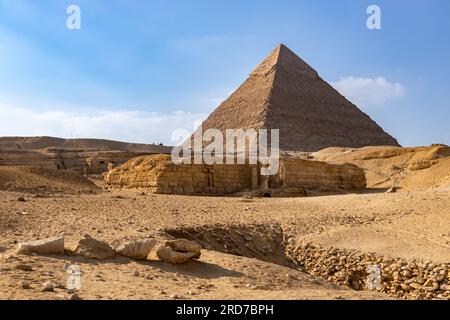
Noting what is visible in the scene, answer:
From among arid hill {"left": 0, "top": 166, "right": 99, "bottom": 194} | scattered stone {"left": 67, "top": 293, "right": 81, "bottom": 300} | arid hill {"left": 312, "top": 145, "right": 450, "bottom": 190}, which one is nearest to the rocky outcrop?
arid hill {"left": 312, "top": 145, "right": 450, "bottom": 190}

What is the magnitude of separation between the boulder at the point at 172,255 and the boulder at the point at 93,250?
513mm

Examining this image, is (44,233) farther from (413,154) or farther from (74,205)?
(413,154)

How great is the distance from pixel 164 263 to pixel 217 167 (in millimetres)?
12571

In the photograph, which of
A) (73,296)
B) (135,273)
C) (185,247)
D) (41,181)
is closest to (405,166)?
(41,181)

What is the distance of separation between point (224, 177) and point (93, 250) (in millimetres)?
12875

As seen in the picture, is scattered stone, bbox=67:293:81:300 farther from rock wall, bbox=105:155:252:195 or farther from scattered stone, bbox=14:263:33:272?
rock wall, bbox=105:155:252:195

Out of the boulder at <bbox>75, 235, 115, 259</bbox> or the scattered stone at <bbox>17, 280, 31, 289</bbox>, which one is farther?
the boulder at <bbox>75, 235, 115, 259</bbox>

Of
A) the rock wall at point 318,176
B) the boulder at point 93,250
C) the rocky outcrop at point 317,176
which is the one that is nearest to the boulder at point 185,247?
the boulder at point 93,250

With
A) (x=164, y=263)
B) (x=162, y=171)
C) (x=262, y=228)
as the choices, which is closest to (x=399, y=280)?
(x=262, y=228)

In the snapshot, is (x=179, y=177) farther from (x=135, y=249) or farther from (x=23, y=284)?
(x=23, y=284)

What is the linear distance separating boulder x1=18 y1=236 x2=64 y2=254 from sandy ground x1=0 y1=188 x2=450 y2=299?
145 mm

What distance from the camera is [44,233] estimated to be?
6.56 m

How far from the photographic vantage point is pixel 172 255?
17.1 feet

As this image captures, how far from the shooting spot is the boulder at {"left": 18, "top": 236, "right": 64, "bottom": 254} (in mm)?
4965
